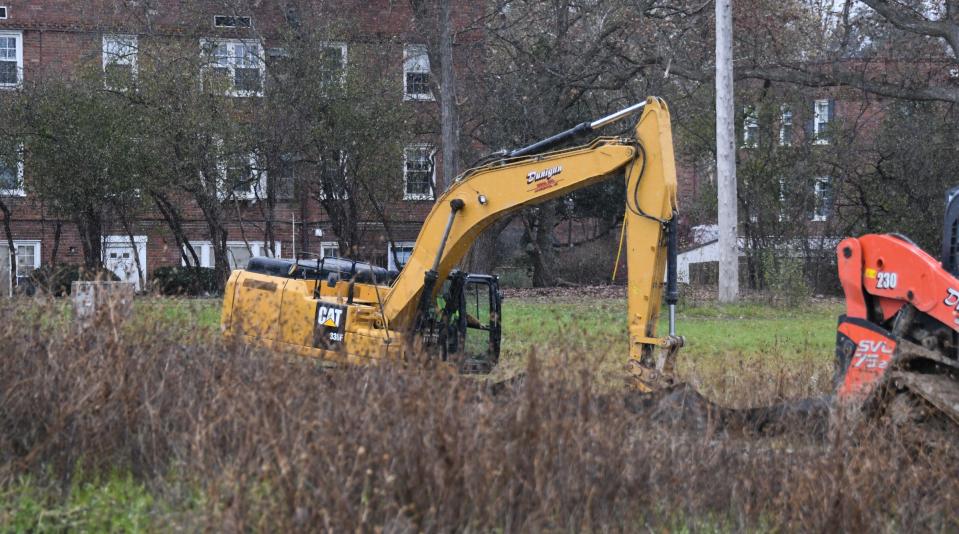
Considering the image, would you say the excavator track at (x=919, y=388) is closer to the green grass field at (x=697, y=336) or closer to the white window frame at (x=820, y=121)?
the green grass field at (x=697, y=336)

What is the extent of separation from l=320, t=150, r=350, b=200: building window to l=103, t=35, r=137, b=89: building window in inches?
189

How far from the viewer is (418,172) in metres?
31.3

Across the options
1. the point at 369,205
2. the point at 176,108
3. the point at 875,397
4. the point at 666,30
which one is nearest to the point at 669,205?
the point at 875,397

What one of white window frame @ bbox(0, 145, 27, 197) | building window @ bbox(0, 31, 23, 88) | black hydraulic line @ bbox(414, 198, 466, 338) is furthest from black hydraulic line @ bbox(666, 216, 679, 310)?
building window @ bbox(0, 31, 23, 88)

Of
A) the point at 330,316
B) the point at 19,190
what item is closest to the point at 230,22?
the point at 19,190

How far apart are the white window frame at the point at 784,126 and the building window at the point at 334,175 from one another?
1080 cm

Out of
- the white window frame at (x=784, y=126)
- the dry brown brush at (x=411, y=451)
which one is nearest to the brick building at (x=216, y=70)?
the white window frame at (x=784, y=126)

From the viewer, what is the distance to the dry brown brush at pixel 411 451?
18.8 feet

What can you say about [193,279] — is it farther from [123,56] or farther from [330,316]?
[330,316]

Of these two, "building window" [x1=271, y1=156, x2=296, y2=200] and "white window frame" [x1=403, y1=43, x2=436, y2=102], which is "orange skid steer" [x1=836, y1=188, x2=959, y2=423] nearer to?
"building window" [x1=271, y1=156, x2=296, y2=200]

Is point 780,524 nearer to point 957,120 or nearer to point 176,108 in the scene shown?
point 176,108

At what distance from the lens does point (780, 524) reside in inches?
251

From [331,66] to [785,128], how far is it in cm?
1130

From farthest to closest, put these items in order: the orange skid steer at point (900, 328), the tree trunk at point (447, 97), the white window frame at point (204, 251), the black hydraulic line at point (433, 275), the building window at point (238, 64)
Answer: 1. the white window frame at point (204, 251)
2. the building window at point (238, 64)
3. the tree trunk at point (447, 97)
4. the black hydraulic line at point (433, 275)
5. the orange skid steer at point (900, 328)
